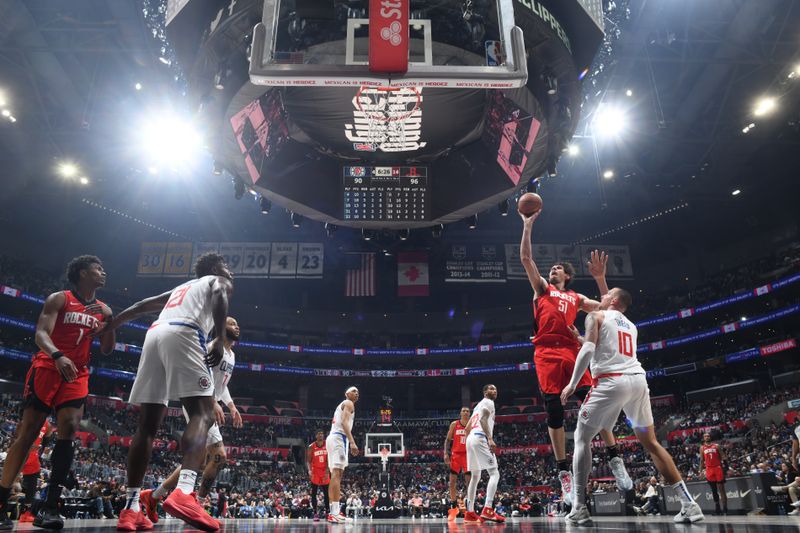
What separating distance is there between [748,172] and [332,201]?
23.7 meters

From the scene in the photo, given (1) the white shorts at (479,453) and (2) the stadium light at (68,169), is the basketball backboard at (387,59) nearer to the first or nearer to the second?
(1) the white shorts at (479,453)

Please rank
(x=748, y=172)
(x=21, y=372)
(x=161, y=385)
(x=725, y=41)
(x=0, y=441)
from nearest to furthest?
1. (x=161, y=385)
2. (x=725, y=41)
3. (x=0, y=441)
4. (x=748, y=172)
5. (x=21, y=372)

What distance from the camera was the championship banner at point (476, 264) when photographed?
26.6m

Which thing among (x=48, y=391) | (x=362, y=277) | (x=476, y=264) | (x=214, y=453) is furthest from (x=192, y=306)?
(x=362, y=277)

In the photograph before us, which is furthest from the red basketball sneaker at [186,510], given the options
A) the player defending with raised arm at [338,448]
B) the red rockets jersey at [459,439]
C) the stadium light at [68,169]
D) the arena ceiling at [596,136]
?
the stadium light at [68,169]

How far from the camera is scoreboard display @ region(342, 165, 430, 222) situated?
11820 mm

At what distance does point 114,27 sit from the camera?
52.4 ft

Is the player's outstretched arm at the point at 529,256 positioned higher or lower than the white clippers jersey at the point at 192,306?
higher

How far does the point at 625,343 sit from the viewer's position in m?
4.99

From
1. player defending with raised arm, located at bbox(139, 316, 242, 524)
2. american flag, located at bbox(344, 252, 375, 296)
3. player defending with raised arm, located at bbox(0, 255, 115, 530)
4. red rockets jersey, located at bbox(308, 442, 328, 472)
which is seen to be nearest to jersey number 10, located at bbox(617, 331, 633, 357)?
player defending with raised arm, located at bbox(139, 316, 242, 524)

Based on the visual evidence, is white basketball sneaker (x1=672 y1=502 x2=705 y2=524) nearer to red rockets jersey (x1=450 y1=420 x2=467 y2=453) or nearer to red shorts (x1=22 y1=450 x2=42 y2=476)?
red rockets jersey (x1=450 y1=420 x2=467 y2=453)

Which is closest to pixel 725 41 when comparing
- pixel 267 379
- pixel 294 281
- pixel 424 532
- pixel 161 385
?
pixel 424 532

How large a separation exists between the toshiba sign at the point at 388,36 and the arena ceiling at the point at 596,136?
371 inches

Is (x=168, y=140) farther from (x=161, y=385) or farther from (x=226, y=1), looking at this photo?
(x=161, y=385)
